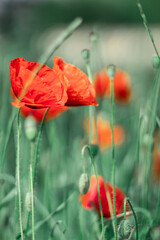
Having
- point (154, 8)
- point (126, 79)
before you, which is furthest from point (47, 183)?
point (154, 8)

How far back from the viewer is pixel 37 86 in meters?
0.52

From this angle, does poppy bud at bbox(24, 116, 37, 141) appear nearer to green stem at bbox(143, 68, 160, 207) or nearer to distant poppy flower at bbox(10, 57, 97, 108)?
distant poppy flower at bbox(10, 57, 97, 108)

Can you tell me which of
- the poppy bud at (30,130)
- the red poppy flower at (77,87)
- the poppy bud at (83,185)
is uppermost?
the red poppy flower at (77,87)

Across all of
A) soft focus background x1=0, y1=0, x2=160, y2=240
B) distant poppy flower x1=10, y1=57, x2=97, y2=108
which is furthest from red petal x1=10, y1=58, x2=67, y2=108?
soft focus background x1=0, y1=0, x2=160, y2=240

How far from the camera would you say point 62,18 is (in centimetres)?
766

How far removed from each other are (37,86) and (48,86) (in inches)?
0.6

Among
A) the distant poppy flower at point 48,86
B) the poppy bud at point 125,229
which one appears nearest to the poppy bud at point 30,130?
the distant poppy flower at point 48,86

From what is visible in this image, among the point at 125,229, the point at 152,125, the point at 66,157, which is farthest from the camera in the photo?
the point at 66,157

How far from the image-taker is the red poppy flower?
53 cm

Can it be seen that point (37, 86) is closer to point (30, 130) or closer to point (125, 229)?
point (30, 130)

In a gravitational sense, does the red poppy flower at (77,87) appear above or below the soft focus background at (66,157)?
above

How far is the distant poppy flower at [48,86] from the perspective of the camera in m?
0.51

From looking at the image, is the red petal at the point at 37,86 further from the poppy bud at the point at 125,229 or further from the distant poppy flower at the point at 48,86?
the poppy bud at the point at 125,229

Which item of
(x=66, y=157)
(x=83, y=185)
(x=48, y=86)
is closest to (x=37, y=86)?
(x=48, y=86)
